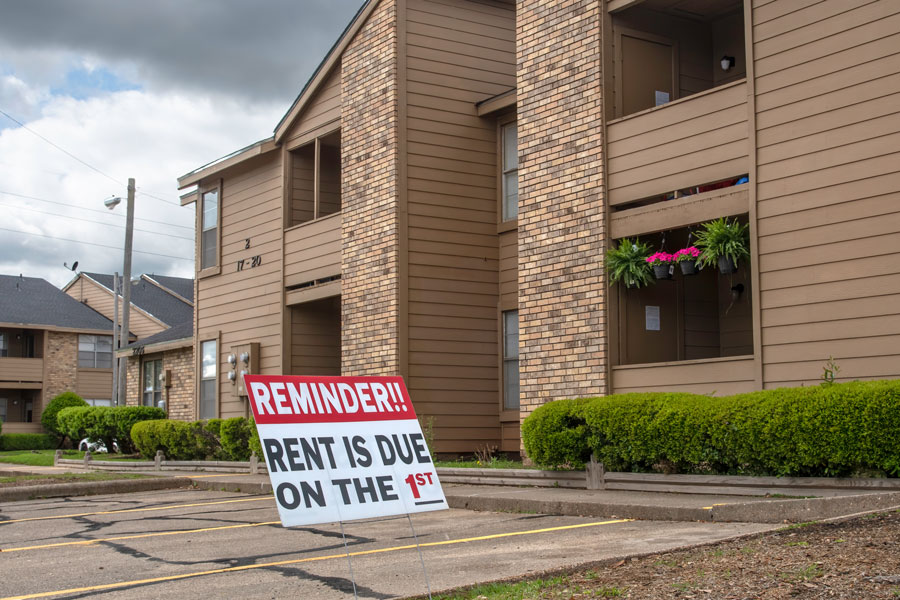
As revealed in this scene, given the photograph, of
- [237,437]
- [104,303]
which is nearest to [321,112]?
[237,437]

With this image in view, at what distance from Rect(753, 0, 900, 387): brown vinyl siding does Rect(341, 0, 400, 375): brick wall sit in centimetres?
678

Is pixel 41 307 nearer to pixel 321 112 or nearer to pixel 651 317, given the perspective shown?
pixel 321 112

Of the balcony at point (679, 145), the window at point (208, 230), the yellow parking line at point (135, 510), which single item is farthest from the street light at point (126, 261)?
the balcony at point (679, 145)

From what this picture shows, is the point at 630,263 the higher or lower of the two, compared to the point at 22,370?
higher

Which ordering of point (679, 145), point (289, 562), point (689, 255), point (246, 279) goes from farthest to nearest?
point (246, 279)
point (679, 145)
point (689, 255)
point (289, 562)

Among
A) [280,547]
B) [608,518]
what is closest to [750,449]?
[608,518]

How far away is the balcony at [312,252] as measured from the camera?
18075 millimetres

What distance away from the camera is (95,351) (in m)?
45.1

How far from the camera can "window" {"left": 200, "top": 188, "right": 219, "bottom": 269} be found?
2264cm

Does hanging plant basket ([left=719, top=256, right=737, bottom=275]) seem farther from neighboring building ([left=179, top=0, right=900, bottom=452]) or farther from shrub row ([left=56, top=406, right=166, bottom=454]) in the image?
shrub row ([left=56, top=406, right=166, bottom=454])

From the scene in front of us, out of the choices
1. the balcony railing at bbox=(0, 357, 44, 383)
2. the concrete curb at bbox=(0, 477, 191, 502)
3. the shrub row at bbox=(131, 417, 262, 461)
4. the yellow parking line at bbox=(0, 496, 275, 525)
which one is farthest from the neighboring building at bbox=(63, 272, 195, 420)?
the yellow parking line at bbox=(0, 496, 275, 525)

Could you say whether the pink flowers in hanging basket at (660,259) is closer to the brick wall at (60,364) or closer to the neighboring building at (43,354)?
the neighboring building at (43,354)

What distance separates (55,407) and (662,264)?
35.5m

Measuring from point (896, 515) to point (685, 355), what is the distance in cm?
618
